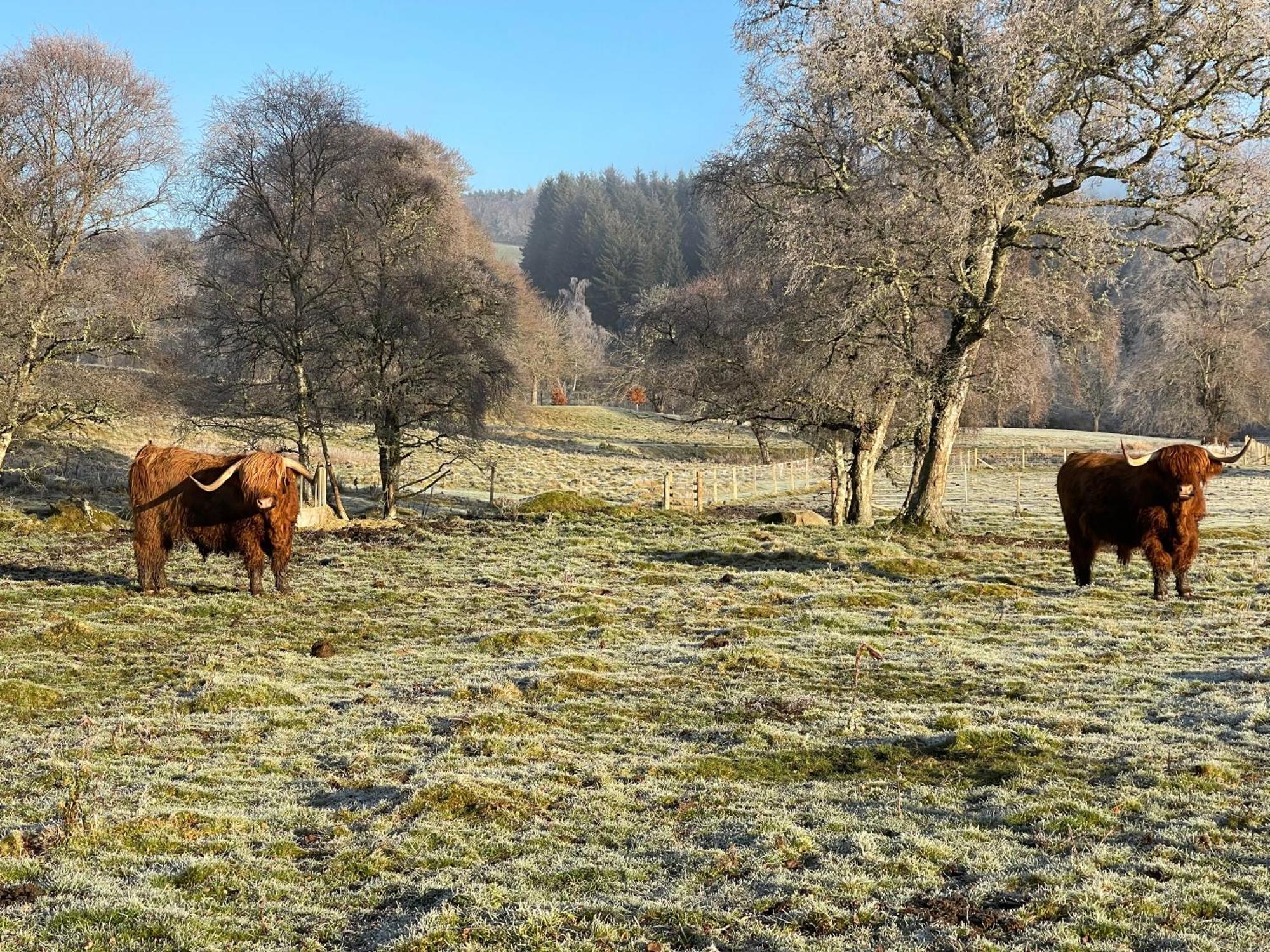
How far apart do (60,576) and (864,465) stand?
20657 mm

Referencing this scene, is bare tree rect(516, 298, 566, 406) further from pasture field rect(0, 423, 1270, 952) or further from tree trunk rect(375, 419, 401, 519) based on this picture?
pasture field rect(0, 423, 1270, 952)

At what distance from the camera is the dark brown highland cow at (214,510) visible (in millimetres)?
17875

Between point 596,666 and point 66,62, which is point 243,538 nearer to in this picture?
point 596,666

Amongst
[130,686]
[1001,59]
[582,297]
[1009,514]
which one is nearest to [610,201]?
[582,297]

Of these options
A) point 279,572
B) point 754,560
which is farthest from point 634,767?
point 754,560

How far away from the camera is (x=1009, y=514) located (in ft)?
118

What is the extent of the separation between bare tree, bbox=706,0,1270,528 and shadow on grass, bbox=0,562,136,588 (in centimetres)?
1448

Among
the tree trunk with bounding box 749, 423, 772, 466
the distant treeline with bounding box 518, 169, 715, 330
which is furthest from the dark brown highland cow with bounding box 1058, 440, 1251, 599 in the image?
the distant treeline with bounding box 518, 169, 715, 330

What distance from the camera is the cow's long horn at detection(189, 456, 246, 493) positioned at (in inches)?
697

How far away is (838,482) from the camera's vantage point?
3269cm

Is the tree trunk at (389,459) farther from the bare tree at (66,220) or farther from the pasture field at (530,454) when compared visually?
the bare tree at (66,220)

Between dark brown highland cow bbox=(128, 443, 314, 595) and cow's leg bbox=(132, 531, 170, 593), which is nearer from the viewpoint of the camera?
dark brown highland cow bbox=(128, 443, 314, 595)

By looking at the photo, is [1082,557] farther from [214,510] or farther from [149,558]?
[149,558]

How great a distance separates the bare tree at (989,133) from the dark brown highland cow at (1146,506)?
5.23 metres
